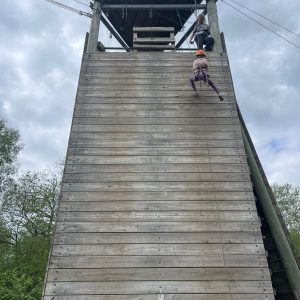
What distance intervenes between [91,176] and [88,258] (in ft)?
4.98

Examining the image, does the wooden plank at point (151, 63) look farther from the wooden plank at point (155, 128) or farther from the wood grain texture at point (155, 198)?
the wooden plank at point (155, 128)

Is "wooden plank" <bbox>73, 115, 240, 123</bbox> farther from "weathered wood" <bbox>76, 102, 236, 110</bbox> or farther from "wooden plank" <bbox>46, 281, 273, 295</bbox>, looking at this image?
"wooden plank" <bbox>46, 281, 273, 295</bbox>

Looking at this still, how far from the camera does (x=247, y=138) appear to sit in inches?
287

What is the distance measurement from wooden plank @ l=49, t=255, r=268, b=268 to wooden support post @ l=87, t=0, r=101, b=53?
5458 millimetres

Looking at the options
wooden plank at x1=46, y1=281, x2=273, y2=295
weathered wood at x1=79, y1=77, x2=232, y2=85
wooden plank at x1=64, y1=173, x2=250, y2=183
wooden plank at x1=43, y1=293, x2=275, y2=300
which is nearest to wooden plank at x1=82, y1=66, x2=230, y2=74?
weathered wood at x1=79, y1=77, x2=232, y2=85

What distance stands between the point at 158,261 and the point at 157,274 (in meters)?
0.20

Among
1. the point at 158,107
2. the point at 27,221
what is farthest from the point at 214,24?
the point at 27,221

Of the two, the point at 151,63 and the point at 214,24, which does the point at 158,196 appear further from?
the point at 214,24

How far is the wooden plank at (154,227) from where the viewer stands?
5285 millimetres

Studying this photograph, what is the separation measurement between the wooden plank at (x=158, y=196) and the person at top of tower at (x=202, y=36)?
4665 millimetres

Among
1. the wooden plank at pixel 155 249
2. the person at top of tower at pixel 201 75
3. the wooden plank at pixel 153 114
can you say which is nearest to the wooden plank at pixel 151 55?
the person at top of tower at pixel 201 75

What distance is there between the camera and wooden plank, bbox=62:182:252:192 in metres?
5.79

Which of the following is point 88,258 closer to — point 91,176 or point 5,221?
point 91,176

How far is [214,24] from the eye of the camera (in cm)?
941
